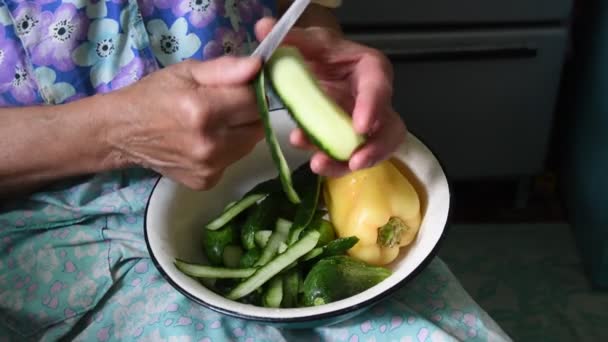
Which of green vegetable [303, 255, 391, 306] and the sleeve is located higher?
the sleeve

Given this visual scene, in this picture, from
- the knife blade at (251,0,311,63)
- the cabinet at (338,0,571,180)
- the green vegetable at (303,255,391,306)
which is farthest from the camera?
the cabinet at (338,0,571,180)

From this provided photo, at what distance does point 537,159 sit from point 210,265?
960 millimetres

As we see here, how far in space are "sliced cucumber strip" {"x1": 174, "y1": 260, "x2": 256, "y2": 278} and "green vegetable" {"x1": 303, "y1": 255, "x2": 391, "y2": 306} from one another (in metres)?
0.06

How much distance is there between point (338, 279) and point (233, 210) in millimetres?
146

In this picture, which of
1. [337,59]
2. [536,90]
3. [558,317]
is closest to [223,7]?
[337,59]

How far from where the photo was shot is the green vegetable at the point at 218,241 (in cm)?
64

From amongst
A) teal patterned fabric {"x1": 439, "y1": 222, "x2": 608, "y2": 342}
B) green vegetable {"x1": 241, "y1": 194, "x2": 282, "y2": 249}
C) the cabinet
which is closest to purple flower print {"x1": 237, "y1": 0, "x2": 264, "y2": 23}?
green vegetable {"x1": 241, "y1": 194, "x2": 282, "y2": 249}

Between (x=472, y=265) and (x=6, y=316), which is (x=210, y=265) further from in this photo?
(x=472, y=265)

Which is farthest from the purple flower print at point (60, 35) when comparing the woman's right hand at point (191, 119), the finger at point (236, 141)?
the finger at point (236, 141)

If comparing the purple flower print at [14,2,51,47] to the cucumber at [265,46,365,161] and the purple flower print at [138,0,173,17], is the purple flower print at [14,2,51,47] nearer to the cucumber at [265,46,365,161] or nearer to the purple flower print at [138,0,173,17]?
the purple flower print at [138,0,173,17]

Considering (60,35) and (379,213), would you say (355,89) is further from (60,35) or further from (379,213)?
(60,35)

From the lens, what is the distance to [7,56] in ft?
2.14

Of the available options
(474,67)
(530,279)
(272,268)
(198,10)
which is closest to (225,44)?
(198,10)

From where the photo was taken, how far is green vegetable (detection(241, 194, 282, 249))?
64cm
